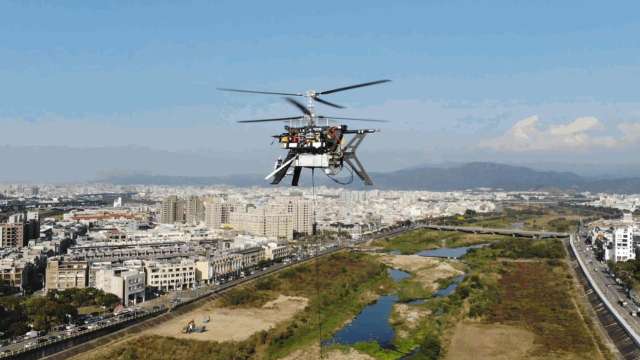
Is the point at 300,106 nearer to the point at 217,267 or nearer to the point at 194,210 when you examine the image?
the point at 217,267

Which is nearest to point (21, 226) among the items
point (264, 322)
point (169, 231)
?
point (169, 231)

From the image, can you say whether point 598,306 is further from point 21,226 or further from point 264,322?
point 21,226

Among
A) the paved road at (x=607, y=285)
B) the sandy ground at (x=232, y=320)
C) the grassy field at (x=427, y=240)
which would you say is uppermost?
the paved road at (x=607, y=285)

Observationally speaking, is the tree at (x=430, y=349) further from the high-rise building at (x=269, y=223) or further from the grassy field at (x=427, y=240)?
the high-rise building at (x=269, y=223)

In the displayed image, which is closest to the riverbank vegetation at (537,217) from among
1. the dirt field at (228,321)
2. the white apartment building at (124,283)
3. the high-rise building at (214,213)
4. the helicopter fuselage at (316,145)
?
the high-rise building at (214,213)

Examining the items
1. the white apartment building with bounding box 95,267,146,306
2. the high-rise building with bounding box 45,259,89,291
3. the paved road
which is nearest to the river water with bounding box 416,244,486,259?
the paved road
